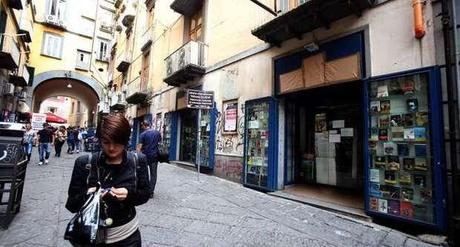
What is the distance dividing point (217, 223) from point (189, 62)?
712cm

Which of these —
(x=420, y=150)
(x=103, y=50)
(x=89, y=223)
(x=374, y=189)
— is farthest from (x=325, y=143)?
(x=103, y=50)

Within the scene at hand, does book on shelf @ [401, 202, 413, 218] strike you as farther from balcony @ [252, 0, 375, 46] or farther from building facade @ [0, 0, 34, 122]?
building facade @ [0, 0, 34, 122]

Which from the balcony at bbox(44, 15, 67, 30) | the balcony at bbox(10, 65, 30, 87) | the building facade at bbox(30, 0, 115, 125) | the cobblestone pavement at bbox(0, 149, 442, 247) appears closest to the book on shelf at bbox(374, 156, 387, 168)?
the cobblestone pavement at bbox(0, 149, 442, 247)

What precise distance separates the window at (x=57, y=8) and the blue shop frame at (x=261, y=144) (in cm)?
2170

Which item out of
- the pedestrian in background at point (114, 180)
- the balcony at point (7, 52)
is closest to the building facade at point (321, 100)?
the pedestrian in background at point (114, 180)

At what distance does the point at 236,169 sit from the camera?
8258mm

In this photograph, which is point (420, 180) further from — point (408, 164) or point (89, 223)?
point (89, 223)

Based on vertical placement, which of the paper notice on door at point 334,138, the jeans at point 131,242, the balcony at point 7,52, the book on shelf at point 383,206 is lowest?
the book on shelf at point 383,206

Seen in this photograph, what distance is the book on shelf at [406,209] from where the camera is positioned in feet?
14.3

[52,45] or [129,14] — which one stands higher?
[129,14]

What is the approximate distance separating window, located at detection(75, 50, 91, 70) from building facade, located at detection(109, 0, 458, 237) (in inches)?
543

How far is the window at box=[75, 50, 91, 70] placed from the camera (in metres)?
23.3

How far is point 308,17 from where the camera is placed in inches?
237

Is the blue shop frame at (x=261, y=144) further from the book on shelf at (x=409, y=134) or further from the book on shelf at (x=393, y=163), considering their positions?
the book on shelf at (x=409, y=134)
